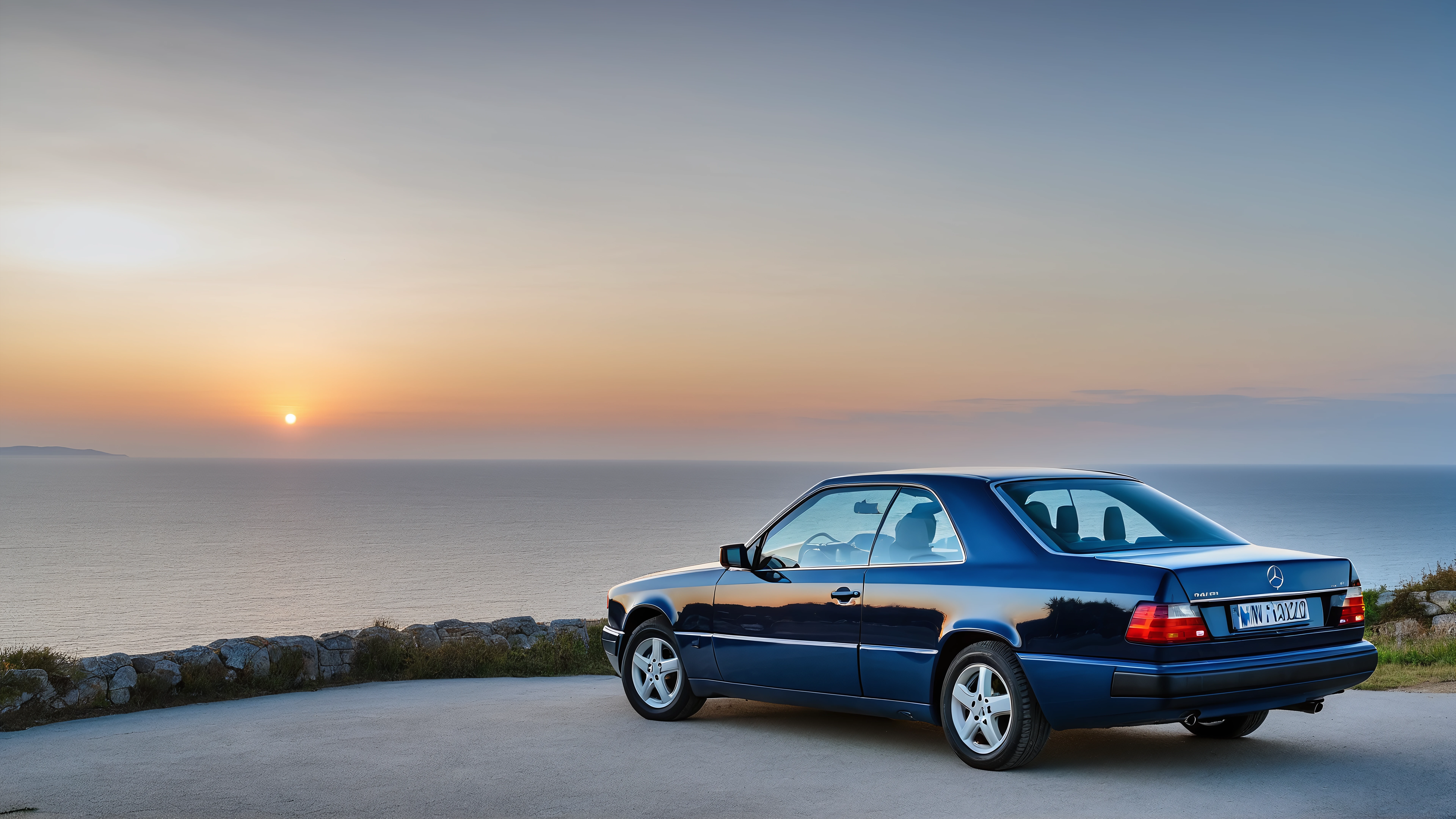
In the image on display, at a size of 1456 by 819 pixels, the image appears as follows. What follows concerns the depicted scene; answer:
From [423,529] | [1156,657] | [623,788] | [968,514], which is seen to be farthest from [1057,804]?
[423,529]

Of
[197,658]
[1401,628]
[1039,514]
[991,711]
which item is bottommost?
[1401,628]

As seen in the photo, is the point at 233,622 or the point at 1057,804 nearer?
the point at 1057,804

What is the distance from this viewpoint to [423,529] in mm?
126875

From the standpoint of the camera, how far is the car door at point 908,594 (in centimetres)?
735

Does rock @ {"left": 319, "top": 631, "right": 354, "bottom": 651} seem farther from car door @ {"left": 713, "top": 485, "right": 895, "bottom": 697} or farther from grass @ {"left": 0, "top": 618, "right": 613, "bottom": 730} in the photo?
car door @ {"left": 713, "top": 485, "right": 895, "bottom": 697}

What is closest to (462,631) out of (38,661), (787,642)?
(38,661)

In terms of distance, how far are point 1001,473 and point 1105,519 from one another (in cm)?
71

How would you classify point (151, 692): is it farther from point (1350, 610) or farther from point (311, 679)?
point (1350, 610)

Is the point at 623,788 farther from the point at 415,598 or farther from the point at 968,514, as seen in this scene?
the point at 415,598

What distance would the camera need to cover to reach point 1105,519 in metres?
7.41

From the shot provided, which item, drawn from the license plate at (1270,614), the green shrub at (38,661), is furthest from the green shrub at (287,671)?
the license plate at (1270,614)

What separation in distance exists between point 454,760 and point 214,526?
13508 centimetres

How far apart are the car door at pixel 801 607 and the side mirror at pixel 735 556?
8 cm

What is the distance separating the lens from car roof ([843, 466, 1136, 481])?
7672 millimetres
